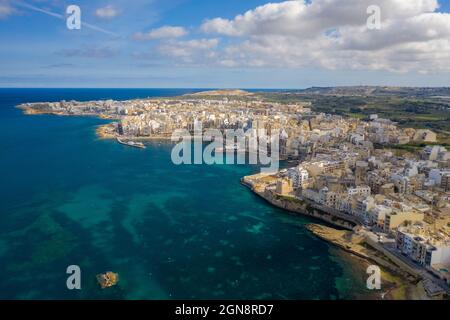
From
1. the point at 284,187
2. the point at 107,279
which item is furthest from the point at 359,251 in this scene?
the point at 107,279

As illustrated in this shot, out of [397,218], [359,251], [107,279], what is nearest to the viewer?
[107,279]

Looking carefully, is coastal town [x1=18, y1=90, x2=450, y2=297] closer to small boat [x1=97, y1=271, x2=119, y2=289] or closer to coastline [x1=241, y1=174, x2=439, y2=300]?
coastline [x1=241, y1=174, x2=439, y2=300]

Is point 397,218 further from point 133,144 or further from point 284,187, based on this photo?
point 133,144

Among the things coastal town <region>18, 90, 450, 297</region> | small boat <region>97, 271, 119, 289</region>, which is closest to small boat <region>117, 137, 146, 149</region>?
coastal town <region>18, 90, 450, 297</region>
